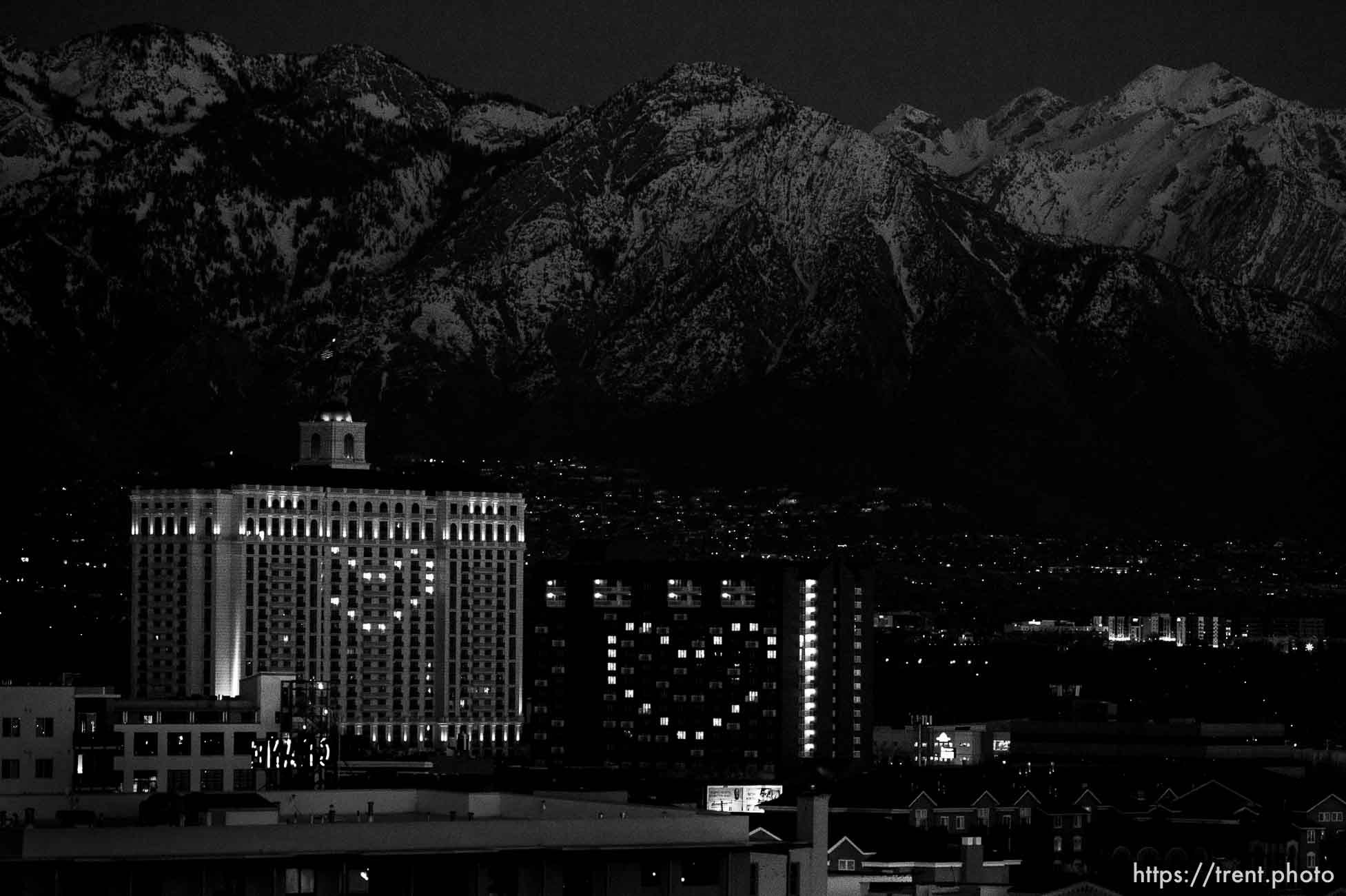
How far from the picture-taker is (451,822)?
61.2 metres

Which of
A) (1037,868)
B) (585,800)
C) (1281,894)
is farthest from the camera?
(1037,868)

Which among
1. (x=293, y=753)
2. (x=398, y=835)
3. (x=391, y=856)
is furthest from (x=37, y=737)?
(x=391, y=856)

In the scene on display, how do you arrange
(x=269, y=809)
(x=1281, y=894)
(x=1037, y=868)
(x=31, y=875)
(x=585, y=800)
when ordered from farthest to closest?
(x=1037, y=868), (x=1281, y=894), (x=585, y=800), (x=269, y=809), (x=31, y=875)

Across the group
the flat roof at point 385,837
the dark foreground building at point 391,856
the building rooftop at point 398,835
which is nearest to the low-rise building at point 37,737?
the building rooftop at point 398,835

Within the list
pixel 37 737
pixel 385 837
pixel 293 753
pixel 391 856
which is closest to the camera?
pixel 391 856

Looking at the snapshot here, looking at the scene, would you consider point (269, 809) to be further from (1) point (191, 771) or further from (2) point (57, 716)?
(1) point (191, 771)

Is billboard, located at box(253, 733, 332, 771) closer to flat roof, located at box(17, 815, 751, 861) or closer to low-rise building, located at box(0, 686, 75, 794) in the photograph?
low-rise building, located at box(0, 686, 75, 794)

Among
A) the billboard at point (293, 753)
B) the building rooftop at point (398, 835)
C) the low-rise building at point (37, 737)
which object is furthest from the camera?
the low-rise building at point (37, 737)

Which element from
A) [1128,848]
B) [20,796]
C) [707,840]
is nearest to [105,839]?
[707,840]

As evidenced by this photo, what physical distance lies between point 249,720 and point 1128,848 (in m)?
39.3

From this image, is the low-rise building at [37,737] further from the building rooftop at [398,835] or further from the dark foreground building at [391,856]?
the dark foreground building at [391,856]

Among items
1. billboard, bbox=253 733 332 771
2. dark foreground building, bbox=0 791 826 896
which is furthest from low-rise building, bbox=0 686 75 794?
dark foreground building, bbox=0 791 826 896

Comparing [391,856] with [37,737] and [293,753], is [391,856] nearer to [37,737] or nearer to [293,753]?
[293,753]

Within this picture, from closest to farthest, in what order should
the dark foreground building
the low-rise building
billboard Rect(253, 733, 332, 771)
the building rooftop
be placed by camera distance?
1. the dark foreground building
2. the building rooftop
3. billboard Rect(253, 733, 332, 771)
4. the low-rise building
